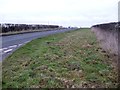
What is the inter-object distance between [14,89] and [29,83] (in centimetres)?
50

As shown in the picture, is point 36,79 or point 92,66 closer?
point 36,79

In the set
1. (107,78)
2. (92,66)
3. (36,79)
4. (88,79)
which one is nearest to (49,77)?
(36,79)

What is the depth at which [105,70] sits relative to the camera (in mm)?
8867

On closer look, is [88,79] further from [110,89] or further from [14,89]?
[14,89]

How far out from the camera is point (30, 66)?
9.77 meters

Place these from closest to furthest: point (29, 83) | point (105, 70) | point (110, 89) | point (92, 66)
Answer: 1. point (110, 89)
2. point (29, 83)
3. point (105, 70)
4. point (92, 66)

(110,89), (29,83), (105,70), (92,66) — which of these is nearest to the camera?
(110,89)

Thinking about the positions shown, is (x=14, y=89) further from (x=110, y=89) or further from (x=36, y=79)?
(x=110, y=89)

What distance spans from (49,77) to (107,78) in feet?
5.48

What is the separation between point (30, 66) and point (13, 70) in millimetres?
669

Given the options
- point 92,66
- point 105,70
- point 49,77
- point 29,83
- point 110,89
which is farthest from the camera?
point 92,66

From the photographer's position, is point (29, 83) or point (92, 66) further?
point (92, 66)

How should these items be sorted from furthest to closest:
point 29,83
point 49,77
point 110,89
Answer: point 49,77
point 29,83
point 110,89

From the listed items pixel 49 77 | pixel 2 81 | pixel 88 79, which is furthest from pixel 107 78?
pixel 2 81
